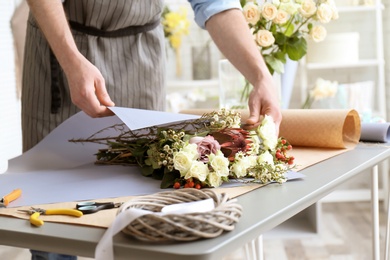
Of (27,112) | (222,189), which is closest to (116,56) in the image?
(27,112)

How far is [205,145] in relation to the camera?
1192 mm

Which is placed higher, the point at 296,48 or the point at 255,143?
the point at 296,48

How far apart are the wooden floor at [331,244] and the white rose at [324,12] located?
1.51 m

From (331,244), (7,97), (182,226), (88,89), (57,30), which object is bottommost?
(331,244)

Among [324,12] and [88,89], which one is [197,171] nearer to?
[88,89]

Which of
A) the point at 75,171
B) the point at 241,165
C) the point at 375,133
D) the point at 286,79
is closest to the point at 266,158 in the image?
the point at 241,165

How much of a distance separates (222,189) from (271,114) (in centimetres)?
38

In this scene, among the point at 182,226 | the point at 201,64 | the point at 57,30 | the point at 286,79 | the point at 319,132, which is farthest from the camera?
the point at 201,64

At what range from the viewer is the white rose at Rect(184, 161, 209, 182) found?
43.5 inches

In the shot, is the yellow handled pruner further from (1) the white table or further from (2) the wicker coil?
(2) the wicker coil

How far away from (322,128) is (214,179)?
0.54m

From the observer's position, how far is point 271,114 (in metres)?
1.45

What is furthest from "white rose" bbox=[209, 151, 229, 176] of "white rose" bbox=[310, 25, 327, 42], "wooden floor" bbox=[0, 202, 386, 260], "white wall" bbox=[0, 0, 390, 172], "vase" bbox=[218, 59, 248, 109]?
"white wall" bbox=[0, 0, 390, 172]

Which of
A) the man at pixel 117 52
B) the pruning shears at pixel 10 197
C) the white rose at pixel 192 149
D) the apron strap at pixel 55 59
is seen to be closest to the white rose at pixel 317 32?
the man at pixel 117 52
